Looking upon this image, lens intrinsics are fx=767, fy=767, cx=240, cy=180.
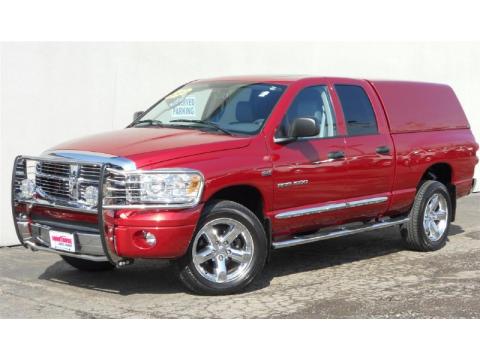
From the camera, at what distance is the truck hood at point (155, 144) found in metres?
6.27

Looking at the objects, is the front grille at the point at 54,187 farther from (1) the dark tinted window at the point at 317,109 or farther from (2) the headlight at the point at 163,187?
(1) the dark tinted window at the point at 317,109

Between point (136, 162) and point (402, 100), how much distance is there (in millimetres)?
3778

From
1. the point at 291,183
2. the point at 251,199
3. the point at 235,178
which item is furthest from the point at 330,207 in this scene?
the point at 235,178

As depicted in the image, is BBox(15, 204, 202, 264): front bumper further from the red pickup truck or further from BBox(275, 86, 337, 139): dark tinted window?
BBox(275, 86, 337, 139): dark tinted window

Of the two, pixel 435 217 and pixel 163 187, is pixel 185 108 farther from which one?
pixel 435 217

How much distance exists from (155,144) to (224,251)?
1104mm

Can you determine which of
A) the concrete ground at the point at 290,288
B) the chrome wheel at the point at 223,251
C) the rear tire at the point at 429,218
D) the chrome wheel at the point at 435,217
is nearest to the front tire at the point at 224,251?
the chrome wheel at the point at 223,251

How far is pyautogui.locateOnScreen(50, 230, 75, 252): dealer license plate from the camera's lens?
6.48 m

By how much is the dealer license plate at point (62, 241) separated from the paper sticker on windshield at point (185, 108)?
1.78 metres

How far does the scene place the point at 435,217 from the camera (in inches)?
355

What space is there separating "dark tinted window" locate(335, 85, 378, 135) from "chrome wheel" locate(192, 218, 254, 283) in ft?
5.95

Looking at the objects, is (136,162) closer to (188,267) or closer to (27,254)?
(188,267)

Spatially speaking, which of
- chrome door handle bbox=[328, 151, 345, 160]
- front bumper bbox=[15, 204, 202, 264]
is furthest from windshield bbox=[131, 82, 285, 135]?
front bumper bbox=[15, 204, 202, 264]

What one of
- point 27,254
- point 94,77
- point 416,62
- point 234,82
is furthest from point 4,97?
point 416,62
